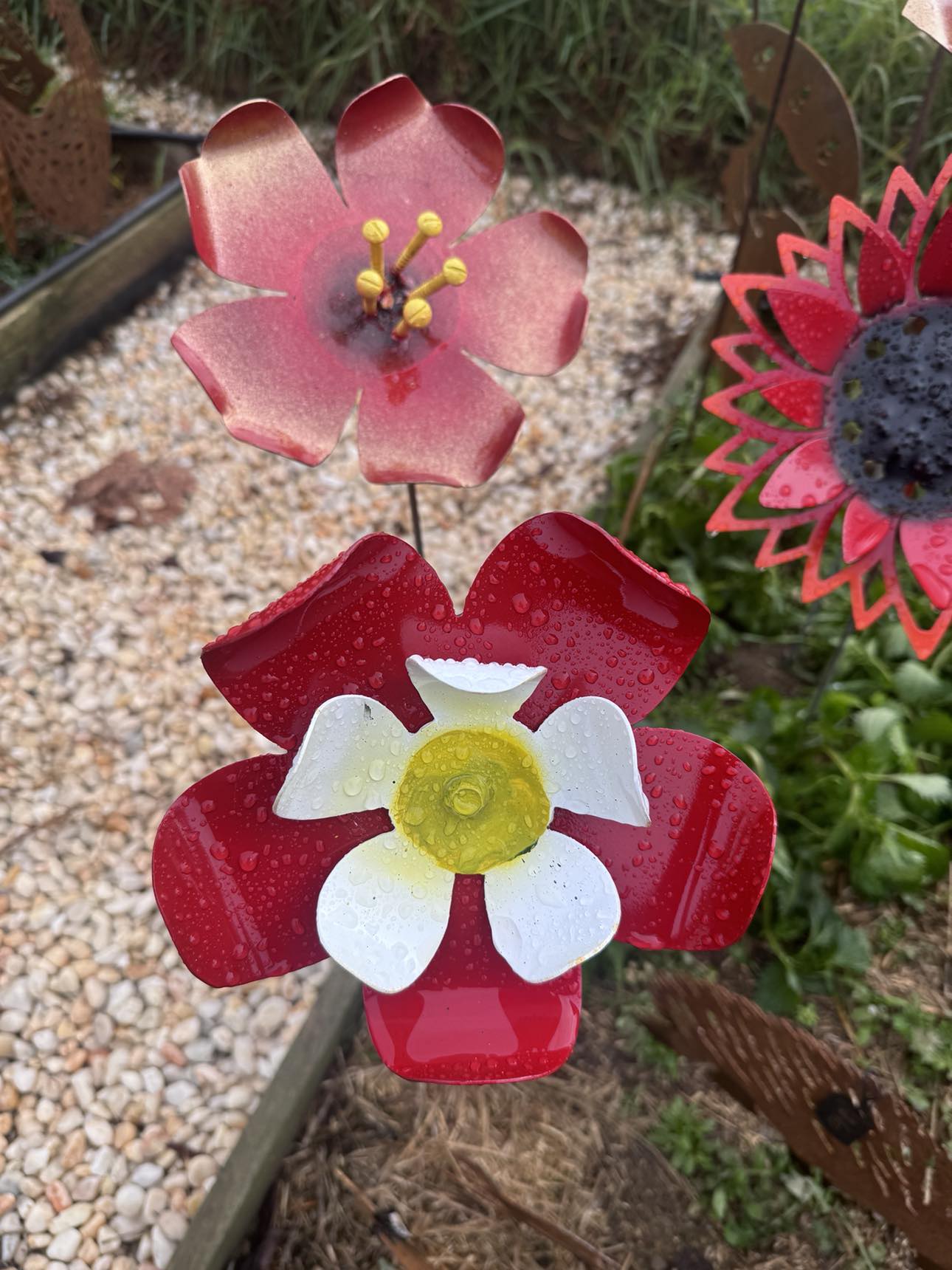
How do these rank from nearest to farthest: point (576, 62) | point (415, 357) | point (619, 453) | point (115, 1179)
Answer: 1. point (415, 357)
2. point (115, 1179)
3. point (619, 453)
4. point (576, 62)

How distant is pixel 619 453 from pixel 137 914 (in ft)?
4.55

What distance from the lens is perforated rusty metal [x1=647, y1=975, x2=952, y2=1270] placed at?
2.75 ft

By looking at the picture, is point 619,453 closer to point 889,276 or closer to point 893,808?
point 893,808

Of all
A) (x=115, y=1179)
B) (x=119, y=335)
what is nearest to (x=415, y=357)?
(x=115, y=1179)

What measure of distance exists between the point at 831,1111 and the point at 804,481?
0.60 meters

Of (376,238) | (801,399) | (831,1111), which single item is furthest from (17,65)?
(831,1111)

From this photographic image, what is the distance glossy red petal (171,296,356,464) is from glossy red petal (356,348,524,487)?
0.11 feet

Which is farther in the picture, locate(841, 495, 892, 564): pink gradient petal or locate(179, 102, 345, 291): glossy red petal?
locate(179, 102, 345, 291): glossy red petal

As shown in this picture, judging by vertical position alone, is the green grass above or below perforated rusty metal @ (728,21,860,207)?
below

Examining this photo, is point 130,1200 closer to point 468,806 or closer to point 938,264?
point 468,806

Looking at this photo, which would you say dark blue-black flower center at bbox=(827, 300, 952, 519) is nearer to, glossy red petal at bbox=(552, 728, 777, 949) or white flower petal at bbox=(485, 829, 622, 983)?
glossy red petal at bbox=(552, 728, 777, 949)

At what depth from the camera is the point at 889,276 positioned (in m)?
0.78

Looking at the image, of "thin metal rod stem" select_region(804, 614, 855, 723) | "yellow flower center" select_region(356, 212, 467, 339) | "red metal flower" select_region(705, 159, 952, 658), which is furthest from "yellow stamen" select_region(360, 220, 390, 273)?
"thin metal rod stem" select_region(804, 614, 855, 723)

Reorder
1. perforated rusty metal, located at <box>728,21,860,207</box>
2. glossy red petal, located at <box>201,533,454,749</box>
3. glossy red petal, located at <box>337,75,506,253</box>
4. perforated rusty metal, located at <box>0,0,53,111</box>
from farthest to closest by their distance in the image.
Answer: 1. perforated rusty metal, located at <box>0,0,53,111</box>
2. perforated rusty metal, located at <box>728,21,860,207</box>
3. glossy red petal, located at <box>337,75,506,253</box>
4. glossy red petal, located at <box>201,533,454,749</box>
